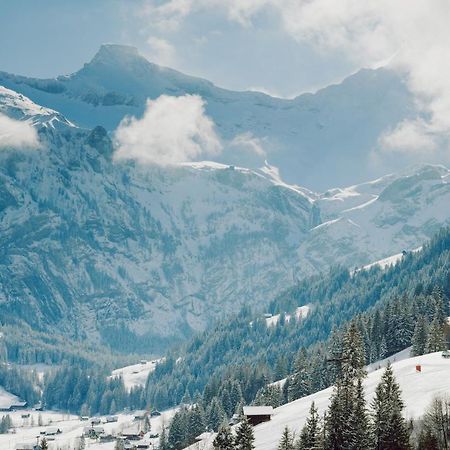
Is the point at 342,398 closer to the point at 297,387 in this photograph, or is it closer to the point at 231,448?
the point at 231,448

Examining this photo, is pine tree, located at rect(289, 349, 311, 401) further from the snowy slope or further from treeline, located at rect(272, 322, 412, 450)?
treeline, located at rect(272, 322, 412, 450)

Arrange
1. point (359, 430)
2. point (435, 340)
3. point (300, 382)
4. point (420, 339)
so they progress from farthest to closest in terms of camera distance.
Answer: point (300, 382) < point (420, 339) < point (435, 340) < point (359, 430)

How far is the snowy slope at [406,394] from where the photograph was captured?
319 ft

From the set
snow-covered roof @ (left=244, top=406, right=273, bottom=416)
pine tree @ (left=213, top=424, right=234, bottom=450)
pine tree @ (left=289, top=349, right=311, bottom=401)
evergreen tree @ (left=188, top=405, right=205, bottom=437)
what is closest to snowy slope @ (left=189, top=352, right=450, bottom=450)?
snow-covered roof @ (left=244, top=406, right=273, bottom=416)

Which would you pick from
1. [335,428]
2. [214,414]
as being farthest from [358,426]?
[214,414]

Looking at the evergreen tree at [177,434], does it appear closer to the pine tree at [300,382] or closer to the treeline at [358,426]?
the pine tree at [300,382]

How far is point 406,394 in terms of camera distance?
100 m

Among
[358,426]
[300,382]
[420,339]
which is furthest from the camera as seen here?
[300,382]

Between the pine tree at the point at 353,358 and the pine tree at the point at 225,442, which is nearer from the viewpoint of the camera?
the pine tree at the point at 225,442

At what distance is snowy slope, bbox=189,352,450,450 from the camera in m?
97.1

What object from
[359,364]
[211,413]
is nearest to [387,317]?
[211,413]

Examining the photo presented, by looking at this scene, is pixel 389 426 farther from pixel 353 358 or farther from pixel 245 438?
pixel 245 438

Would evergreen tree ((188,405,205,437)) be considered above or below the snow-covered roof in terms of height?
above

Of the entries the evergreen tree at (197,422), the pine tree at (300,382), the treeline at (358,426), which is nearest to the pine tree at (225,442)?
the treeline at (358,426)
